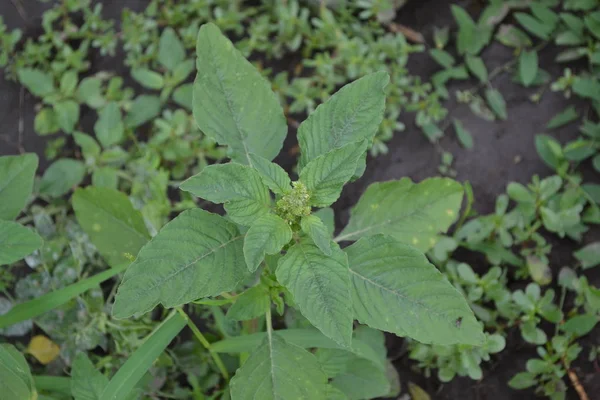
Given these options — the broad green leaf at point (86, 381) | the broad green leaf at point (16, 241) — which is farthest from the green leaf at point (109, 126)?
the broad green leaf at point (86, 381)

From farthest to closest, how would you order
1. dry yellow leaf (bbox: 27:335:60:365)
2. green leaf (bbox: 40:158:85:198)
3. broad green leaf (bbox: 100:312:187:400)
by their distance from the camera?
green leaf (bbox: 40:158:85:198)
dry yellow leaf (bbox: 27:335:60:365)
broad green leaf (bbox: 100:312:187:400)

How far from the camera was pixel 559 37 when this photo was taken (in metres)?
3.25

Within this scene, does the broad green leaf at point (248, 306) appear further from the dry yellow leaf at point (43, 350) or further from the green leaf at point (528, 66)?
the green leaf at point (528, 66)

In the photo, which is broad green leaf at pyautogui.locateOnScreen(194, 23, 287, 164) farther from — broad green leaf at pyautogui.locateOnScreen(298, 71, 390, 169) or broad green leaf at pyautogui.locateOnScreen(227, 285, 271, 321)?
broad green leaf at pyautogui.locateOnScreen(227, 285, 271, 321)

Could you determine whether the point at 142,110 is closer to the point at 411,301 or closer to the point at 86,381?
the point at 86,381

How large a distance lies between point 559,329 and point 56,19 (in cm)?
345

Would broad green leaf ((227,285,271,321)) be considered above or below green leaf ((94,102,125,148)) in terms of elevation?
below

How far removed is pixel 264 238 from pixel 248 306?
421 mm

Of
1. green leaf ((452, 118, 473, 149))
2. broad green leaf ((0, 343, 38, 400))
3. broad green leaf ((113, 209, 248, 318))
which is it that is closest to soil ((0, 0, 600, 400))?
green leaf ((452, 118, 473, 149))

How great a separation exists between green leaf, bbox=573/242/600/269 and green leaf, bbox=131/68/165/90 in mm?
2405

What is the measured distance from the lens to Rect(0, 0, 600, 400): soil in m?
2.78

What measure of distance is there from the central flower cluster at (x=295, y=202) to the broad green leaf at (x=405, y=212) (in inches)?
17.6

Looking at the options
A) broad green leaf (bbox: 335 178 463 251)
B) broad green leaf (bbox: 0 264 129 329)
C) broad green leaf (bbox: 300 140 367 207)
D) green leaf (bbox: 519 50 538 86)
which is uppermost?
broad green leaf (bbox: 300 140 367 207)

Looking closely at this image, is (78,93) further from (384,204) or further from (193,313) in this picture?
(384,204)
